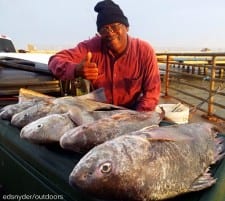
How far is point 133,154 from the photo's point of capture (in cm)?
189

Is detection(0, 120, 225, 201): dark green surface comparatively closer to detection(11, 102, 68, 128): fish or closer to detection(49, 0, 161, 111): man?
detection(11, 102, 68, 128): fish

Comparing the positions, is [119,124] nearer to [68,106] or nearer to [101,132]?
[101,132]

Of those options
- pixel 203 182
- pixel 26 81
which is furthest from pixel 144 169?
pixel 26 81

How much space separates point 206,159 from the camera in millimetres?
2195

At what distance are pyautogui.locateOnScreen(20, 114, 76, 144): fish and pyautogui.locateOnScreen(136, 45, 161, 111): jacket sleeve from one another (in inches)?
78.8

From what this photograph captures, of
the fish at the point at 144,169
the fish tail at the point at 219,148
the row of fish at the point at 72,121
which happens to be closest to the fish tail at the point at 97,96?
the row of fish at the point at 72,121

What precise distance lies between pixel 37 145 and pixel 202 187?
47.8 inches

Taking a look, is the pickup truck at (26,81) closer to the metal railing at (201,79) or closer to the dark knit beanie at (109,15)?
the dark knit beanie at (109,15)

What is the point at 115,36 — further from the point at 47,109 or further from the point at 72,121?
the point at 72,121

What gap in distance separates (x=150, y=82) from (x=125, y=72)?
1.09 feet

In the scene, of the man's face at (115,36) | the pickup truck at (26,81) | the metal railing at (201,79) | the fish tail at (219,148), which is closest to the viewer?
the fish tail at (219,148)

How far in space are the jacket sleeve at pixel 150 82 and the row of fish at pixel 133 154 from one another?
172 centimetres

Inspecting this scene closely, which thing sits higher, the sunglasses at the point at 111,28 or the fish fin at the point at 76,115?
the sunglasses at the point at 111,28

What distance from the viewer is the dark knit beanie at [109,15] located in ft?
13.7
